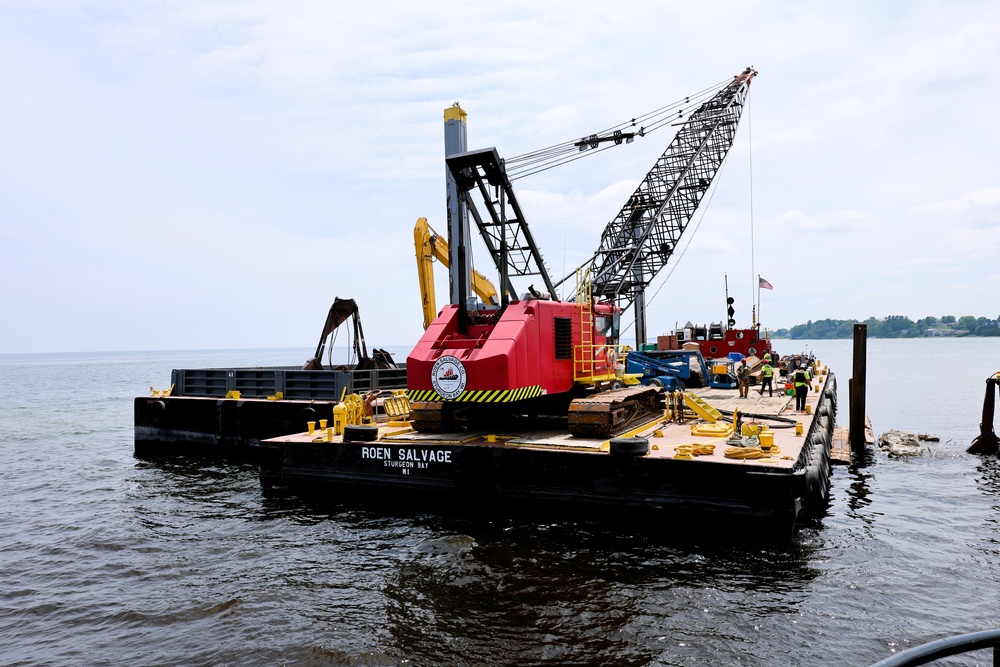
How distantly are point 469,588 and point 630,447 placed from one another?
3.54 m

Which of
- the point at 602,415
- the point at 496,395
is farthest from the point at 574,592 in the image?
the point at 496,395

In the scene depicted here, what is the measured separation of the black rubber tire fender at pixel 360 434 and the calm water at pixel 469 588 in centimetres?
153

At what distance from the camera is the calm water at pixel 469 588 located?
7418 mm

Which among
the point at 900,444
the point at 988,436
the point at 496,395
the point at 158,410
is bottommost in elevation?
the point at 900,444

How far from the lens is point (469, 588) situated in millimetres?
8859

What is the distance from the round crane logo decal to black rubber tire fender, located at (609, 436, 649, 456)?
10.9ft

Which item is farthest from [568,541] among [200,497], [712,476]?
[200,497]

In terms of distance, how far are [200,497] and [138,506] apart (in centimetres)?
134

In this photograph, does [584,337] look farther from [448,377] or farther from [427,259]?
[427,259]

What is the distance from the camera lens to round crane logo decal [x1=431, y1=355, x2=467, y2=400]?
493 inches

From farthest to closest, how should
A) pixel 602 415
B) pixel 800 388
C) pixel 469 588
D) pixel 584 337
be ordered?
pixel 800 388
pixel 584 337
pixel 602 415
pixel 469 588

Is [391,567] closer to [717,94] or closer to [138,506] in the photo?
[138,506]

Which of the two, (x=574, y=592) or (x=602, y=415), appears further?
(x=602, y=415)

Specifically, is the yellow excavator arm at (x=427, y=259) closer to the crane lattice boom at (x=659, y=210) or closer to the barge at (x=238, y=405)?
the barge at (x=238, y=405)
